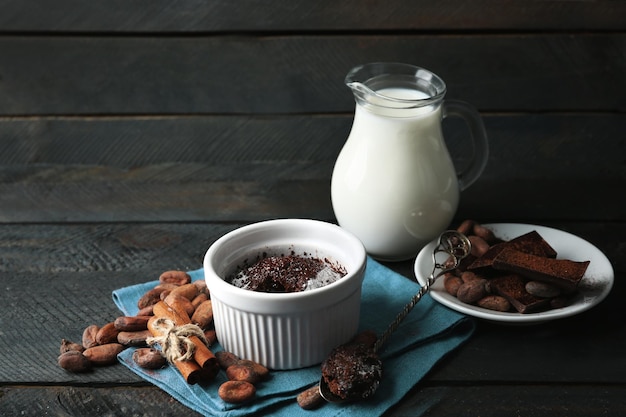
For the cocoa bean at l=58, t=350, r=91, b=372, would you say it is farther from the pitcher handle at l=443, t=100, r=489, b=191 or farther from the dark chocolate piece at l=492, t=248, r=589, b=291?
the pitcher handle at l=443, t=100, r=489, b=191

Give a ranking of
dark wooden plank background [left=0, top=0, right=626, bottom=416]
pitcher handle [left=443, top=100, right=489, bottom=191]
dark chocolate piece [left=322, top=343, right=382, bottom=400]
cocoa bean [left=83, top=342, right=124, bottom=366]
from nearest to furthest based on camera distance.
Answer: dark chocolate piece [left=322, top=343, right=382, bottom=400], cocoa bean [left=83, top=342, right=124, bottom=366], pitcher handle [left=443, top=100, right=489, bottom=191], dark wooden plank background [left=0, top=0, right=626, bottom=416]

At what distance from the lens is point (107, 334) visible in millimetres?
1177

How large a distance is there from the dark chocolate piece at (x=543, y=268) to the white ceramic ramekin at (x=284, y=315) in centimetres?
24

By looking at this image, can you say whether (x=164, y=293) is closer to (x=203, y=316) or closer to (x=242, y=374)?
(x=203, y=316)

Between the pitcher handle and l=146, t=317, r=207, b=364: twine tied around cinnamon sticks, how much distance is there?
0.62 metres

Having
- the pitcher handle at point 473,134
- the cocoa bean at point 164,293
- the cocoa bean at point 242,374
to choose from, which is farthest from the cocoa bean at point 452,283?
the cocoa bean at point 164,293

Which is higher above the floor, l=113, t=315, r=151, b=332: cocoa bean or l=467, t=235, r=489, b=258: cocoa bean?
l=113, t=315, r=151, b=332: cocoa bean

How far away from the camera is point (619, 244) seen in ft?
4.84

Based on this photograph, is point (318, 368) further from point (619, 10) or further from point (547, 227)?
point (619, 10)

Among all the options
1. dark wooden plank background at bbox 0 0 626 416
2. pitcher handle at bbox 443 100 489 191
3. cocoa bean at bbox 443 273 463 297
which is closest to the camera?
cocoa bean at bbox 443 273 463 297

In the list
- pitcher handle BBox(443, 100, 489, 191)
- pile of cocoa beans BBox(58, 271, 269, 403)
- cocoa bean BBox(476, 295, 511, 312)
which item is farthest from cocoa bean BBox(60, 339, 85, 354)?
pitcher handle BBox(443, 100, 489, 191)

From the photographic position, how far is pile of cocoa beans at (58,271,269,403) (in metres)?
1.07

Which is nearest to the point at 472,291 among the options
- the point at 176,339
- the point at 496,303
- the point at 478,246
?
the point at 496,303

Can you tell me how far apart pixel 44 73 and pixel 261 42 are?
538 millimetres
